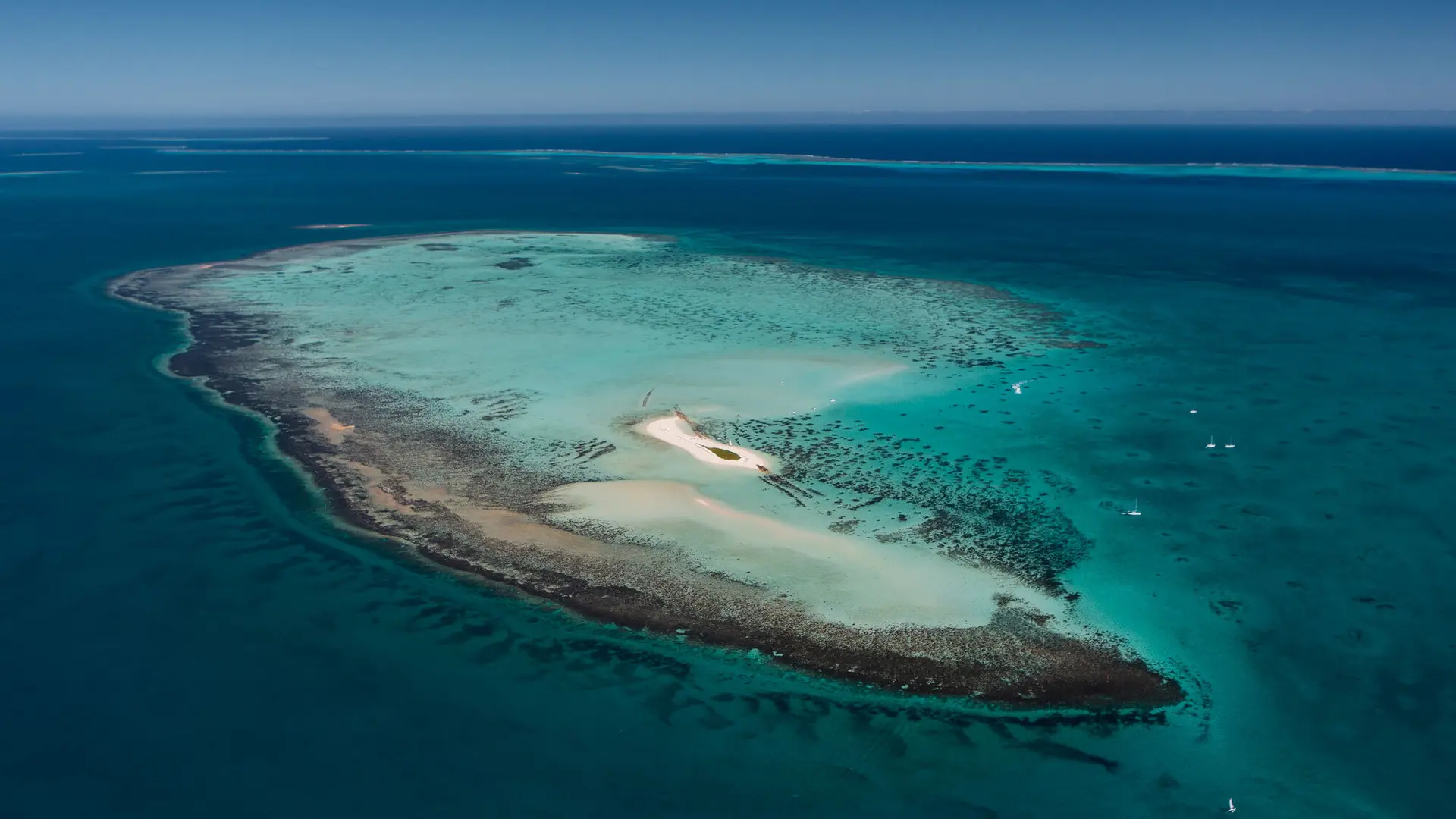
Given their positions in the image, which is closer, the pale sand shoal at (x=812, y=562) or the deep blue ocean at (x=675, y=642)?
the deep blue ocean at (x=675, y=642)

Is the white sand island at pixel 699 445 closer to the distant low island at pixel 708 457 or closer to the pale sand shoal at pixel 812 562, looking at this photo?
the distant low island at pixel 708 457

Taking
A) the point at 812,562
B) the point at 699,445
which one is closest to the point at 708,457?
the point at 699,445

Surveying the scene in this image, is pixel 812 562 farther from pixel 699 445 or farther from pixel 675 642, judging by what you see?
pixel 699 445

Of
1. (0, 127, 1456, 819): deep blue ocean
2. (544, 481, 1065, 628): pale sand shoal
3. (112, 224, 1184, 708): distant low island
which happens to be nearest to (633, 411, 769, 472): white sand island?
(112, 224, 1184, 708): distant low island

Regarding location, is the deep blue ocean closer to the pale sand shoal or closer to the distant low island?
the distant low island

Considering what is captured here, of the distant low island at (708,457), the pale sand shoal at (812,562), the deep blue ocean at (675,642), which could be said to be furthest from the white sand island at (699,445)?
the deep blue ocean at (675,642)

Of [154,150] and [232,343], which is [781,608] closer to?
[232,343]
